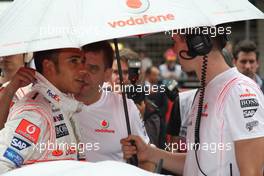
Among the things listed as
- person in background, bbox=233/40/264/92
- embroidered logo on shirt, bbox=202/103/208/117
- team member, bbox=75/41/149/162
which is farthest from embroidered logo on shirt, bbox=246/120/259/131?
person in background, bbox=233/40/264/92

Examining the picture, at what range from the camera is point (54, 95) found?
3520 millimetres

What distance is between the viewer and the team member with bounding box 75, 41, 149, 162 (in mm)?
4434

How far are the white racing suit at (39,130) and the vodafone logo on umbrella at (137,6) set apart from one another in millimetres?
732

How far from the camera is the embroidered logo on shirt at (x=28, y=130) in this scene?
3258 mm

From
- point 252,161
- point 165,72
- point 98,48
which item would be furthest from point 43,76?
point 165,72

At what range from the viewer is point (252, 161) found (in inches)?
126

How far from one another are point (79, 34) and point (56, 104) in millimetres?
644

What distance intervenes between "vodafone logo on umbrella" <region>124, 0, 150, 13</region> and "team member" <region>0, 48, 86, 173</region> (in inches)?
28.8

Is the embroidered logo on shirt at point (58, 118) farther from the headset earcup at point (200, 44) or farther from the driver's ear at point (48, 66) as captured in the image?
the headset earcup at point (200, 44)

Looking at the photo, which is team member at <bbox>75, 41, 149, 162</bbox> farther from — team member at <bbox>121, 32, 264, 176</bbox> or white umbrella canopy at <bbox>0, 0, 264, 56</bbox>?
white umbrella canopy at <bbox>0, 0, 264, 56</bbox>

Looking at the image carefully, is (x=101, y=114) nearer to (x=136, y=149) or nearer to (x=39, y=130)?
(x=136, y=149)

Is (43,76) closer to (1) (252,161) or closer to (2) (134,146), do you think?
(2) (134,146)

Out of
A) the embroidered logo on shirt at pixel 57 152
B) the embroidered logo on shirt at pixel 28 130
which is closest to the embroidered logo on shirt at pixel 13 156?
the embroidered logo on shirt at pixel 28 130

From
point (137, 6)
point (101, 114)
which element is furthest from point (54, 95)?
point (101, 114)
